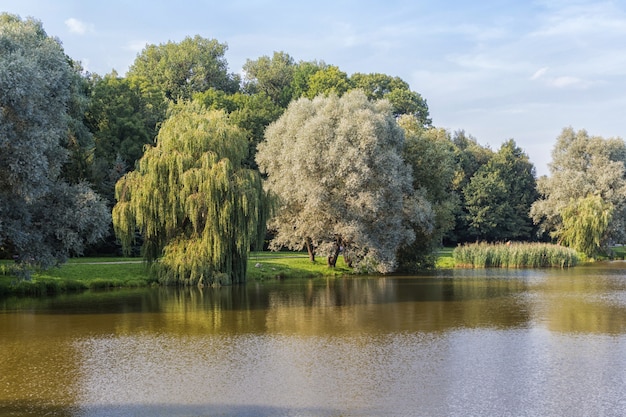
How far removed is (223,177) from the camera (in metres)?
35.8

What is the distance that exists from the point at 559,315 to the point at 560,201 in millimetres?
43097

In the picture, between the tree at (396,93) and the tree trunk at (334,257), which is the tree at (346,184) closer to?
the tree trunk at (334,257)

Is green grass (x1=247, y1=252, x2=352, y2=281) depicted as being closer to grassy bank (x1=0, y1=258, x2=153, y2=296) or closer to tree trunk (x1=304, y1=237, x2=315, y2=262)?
tree trunk (x1=304, y1=237, x2=315, y2=262)

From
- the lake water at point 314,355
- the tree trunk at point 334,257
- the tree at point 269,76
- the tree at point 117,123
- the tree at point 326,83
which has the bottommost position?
the lake water at point 314,355

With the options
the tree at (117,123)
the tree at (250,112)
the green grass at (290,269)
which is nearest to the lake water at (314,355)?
the green grass at (290,269)

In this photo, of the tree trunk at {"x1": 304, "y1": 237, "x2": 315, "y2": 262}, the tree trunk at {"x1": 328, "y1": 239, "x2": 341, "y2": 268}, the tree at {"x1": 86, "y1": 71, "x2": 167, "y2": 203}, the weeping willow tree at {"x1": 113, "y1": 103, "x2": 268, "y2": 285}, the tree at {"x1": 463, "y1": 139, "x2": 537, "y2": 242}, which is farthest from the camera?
the tree at {"x1": 463, "y1": 139, "x2": 537, "y2": 242}

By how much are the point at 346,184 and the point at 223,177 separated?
32.8ft

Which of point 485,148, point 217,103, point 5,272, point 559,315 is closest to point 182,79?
point 217,103

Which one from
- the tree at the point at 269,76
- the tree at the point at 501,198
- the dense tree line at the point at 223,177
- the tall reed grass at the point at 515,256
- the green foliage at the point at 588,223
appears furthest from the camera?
the tree at the point at 269,76

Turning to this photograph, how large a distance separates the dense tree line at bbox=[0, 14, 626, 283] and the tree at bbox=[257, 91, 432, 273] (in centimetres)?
11

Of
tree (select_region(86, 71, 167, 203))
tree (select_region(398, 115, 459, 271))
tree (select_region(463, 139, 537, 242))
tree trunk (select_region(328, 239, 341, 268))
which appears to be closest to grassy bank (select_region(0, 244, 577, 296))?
tree trunk (select_region(328, 239, 341, 268))

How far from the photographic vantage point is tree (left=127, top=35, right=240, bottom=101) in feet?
274

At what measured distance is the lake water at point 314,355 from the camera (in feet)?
45.3

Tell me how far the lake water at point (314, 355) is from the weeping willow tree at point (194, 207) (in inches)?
128
